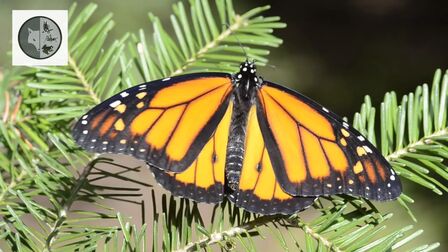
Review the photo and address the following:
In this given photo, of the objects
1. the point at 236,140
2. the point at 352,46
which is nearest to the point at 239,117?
the point at 236,140

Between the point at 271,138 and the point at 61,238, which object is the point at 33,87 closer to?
the point at 61,238

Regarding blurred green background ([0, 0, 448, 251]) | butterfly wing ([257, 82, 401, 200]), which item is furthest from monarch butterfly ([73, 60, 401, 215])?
blurred green background ([0, 0, 448, 251])

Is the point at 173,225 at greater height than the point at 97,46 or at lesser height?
lesser

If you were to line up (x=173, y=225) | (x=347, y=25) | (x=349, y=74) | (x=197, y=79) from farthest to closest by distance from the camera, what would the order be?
(x=347, y=25)
(x=349, y=74)
(x=197, y=79)
(x=173, y=225)

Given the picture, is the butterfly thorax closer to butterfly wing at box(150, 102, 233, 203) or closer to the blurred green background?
butterfly wing at box(150, 102, 233, 203)

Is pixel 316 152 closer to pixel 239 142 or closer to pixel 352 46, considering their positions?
pixel 239 142

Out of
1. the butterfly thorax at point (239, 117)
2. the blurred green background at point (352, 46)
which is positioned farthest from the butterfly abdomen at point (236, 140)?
the blurred green background at point (352, 46)

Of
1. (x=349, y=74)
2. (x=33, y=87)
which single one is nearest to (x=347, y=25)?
(x=349, y=74)
